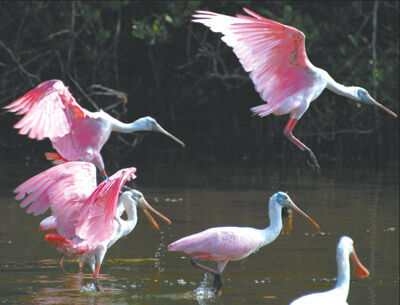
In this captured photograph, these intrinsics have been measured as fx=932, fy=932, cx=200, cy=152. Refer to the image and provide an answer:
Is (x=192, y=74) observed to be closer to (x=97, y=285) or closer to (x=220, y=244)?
(x=220, y=244)

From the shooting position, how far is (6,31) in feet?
49.0

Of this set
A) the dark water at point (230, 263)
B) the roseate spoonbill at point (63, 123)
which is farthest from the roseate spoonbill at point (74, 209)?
the roseate spoonbill at point (63, 123)

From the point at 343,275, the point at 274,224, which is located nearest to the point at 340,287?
the point at 343,275

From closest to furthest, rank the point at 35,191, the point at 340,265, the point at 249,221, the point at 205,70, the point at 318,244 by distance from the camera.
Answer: the point at 340,265
the point at 35,191
the point at 318,244
the point at 249,221
the point at 205,70

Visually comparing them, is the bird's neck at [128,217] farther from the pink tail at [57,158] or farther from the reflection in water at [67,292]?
the pink tail at [57,158]

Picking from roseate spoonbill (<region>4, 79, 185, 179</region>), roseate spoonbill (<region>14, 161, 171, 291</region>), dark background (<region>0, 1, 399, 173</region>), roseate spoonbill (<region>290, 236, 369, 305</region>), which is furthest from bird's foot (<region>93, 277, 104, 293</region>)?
dark background (<region>0, 1, 399, 173</region>)

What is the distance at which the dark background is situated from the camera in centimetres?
1362

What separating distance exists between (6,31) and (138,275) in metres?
8.75

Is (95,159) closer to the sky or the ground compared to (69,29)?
closer to the ground

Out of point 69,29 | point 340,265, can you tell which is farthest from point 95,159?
point 69,29

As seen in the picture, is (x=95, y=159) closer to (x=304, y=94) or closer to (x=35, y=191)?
(x=35, y=191)

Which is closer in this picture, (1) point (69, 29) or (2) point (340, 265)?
(2) point (340, 265)

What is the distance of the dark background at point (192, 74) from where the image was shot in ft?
44.7


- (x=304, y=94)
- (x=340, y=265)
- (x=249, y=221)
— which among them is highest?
(x=304, y=94)
